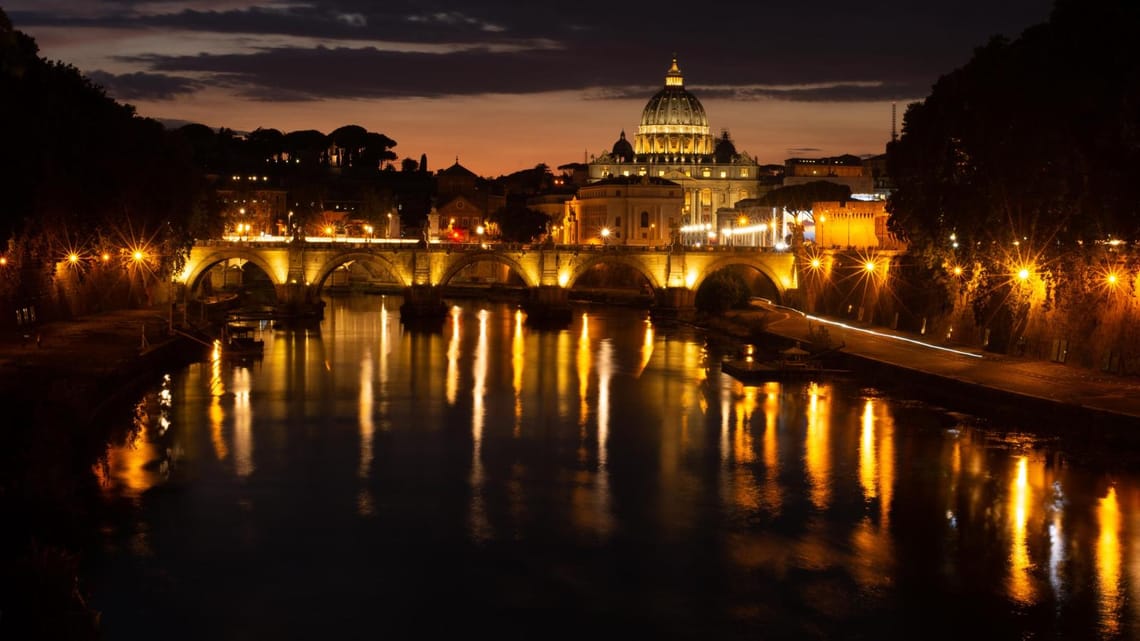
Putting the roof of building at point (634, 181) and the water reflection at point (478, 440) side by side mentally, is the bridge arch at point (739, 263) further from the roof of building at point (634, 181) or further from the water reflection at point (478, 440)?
the roof of building at point (634, 181)

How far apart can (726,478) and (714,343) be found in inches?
1045

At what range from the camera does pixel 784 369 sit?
3950 centimetres

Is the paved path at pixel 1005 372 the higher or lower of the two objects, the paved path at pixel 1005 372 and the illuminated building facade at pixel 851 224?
the lower

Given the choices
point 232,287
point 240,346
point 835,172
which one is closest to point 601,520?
point 240,346

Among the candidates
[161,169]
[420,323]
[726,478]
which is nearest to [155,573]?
[726,478]

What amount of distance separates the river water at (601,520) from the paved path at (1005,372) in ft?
4.27

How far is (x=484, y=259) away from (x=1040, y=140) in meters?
35.6

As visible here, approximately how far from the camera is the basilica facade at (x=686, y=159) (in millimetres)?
144750

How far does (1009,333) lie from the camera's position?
37.7 m

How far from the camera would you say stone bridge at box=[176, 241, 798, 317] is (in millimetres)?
63031

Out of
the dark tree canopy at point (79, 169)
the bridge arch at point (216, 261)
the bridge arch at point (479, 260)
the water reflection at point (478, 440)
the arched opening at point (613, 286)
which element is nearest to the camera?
the water reflection at point (478, 440)

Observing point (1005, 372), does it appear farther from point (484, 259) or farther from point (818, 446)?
point (484, 259)

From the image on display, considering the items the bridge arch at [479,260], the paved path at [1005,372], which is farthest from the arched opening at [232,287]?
the paved path at [1005,372]

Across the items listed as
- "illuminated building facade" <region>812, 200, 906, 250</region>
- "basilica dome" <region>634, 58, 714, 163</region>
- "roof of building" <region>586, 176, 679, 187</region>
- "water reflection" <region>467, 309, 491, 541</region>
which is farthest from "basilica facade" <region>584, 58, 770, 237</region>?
"water reflection" <region>467, 309, 491, 541</region>
